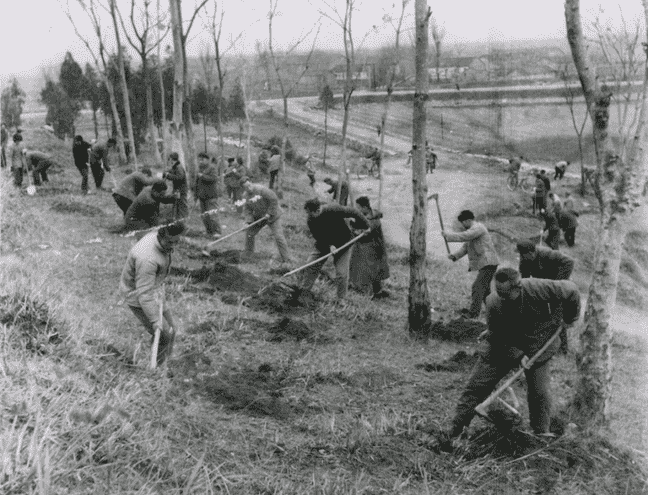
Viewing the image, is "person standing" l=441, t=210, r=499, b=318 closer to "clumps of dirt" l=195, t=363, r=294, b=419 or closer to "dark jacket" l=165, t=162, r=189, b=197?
"clumps of dirt" l=195, t=363, r=294, b=419

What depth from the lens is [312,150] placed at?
3912 centimetres

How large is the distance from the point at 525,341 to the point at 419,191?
8.87 feet

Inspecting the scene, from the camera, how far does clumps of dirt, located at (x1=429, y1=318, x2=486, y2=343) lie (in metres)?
8.08

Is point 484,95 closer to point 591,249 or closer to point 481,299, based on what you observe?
point 591,249

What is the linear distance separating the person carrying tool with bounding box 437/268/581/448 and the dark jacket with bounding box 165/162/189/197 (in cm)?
737

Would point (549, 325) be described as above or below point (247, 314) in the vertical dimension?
above

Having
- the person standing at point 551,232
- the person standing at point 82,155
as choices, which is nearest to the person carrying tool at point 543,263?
the person standing at point 551,232

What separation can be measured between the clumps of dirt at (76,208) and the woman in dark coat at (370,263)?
546cm

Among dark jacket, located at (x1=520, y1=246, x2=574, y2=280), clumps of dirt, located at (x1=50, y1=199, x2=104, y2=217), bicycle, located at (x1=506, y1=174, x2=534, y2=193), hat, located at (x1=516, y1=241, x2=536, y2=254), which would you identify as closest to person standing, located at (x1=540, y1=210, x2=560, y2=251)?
dark jacket, located at (x1=520, y1=246, x2=574, y2=280)

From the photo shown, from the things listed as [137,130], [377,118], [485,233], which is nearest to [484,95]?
[377,118]

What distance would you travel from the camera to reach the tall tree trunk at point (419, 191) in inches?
285

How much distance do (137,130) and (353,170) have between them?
9.99 m

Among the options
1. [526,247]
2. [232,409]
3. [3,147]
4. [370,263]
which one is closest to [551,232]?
[370,263]

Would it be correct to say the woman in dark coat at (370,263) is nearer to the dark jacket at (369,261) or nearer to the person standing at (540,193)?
the dark jacket at (369,261)
